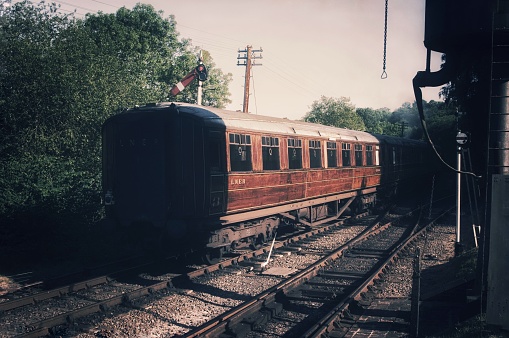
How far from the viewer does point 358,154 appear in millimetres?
18406

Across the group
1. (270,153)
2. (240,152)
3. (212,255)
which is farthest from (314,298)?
(270,153)

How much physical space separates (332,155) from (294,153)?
10.3 ft

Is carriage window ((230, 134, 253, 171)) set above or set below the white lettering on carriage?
above

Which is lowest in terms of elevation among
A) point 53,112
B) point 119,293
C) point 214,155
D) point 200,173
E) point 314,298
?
point 314,298

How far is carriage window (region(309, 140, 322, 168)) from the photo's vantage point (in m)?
14.3

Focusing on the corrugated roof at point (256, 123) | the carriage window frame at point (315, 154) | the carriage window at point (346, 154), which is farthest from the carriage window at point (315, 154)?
the carriage window at point (346, 154)

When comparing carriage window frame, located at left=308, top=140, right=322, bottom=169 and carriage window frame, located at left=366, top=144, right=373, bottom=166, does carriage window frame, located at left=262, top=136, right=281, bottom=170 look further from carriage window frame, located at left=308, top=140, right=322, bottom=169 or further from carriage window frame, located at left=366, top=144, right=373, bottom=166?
carriage window frame, located at left=366, top=144, right=373, bottom=166

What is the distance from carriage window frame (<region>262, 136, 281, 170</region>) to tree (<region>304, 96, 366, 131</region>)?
3999 centimetres

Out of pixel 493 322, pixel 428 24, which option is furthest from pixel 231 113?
pixel 493 322

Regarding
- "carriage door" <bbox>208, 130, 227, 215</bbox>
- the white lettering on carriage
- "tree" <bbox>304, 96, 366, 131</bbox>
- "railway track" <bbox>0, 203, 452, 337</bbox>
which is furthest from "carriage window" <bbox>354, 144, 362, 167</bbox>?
"tree" <bbox>304, 96, 366, 131</bbox>

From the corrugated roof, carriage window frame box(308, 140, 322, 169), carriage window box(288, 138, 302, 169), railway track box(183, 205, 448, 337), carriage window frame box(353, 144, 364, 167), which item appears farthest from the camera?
carriage window frame box(353, 144, 364, 167)

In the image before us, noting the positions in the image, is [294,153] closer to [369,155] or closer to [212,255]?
[212,255]

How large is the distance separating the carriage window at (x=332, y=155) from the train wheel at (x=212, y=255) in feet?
20.1

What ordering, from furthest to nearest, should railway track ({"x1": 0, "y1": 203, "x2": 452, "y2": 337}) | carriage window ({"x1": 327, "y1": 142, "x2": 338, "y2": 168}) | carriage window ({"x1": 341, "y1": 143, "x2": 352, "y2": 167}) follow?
carriage window ({"x1": 341, "y1": 143, "x2": 352, "y2": 167}), carriage window ({"x1": 327, "y1": 142, "x2": 338, "y2": 168}), railway track ({"x1": 0, "y1": 203, "x2": 452, "y2": 337})
